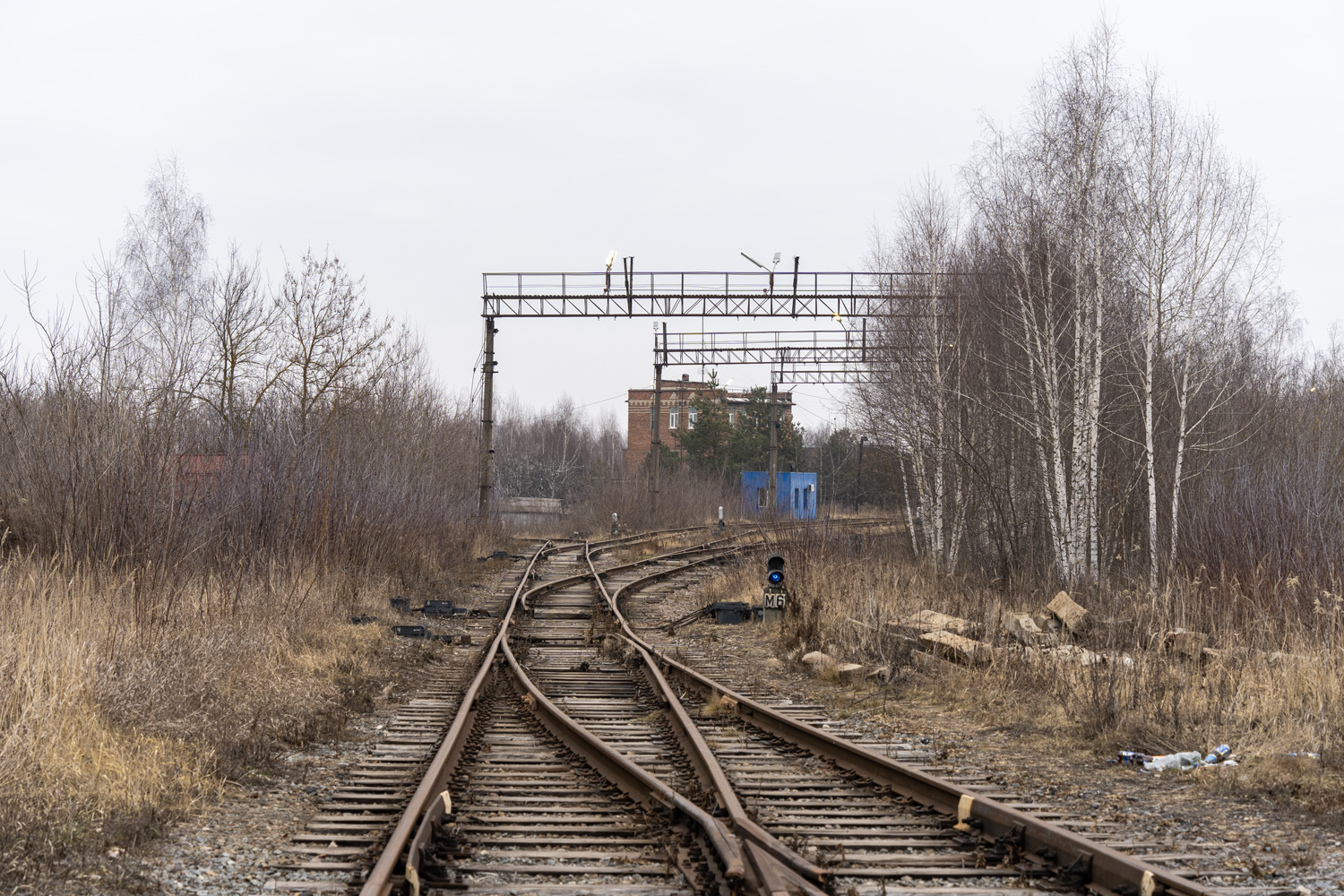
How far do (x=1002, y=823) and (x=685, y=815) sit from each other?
1.68 m

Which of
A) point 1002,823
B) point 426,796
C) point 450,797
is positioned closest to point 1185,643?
point 1002,823

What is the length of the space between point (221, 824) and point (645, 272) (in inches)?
958

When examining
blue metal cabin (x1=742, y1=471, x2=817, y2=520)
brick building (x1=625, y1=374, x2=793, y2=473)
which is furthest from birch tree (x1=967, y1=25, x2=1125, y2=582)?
brick building (x1=625, y1=374, x2=793, y2=473)

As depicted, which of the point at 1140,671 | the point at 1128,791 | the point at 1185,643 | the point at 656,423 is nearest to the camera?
the point at 1128,791

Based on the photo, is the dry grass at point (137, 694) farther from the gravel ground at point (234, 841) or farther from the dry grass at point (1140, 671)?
the dry grass at point (1140, 671)

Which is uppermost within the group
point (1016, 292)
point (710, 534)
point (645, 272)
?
point (645, 272)

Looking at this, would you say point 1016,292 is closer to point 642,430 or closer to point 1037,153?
point 1037,153

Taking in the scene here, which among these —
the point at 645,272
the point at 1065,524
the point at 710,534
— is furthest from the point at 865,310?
the point at 710,534

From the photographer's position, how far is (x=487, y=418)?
33.9m

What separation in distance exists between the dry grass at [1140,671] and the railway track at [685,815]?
1696 millimetres

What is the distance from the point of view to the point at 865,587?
49.1ft

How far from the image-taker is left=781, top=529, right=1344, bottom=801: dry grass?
7938mm

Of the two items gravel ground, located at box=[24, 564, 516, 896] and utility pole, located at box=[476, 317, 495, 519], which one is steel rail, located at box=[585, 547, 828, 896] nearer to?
gravel ground, located at box=[24, 564, 516, 896]

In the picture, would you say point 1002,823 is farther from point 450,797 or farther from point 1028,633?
point 1028,633
